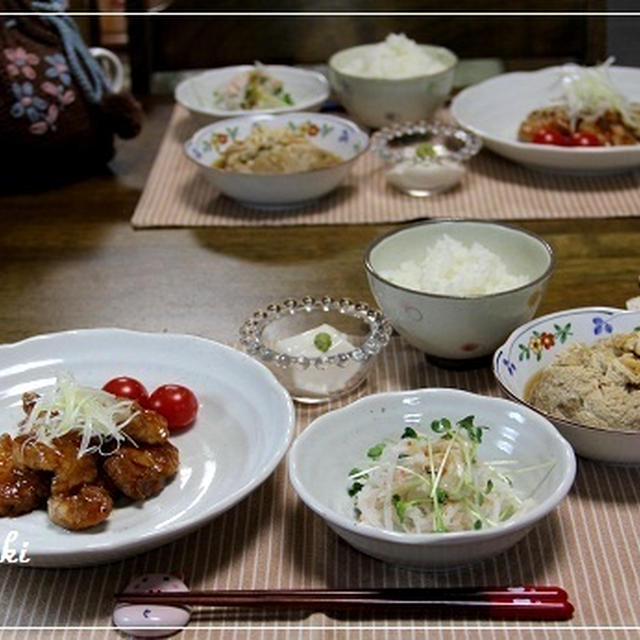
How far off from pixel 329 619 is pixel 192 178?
1227mm

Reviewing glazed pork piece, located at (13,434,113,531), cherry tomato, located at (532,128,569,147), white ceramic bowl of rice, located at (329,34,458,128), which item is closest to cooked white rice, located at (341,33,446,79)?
white ceramic bowl of rice, located at (329,34,458,128)

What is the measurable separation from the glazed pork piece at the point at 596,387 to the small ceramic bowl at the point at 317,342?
0.22m

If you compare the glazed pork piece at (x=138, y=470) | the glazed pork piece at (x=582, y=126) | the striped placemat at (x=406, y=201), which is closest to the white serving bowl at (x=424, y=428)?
the glazed pork piece at (x=138, y=470)

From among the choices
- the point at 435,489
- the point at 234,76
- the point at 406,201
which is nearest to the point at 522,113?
the point at 406,201

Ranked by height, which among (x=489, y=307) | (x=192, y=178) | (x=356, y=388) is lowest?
(x=192, y=178)

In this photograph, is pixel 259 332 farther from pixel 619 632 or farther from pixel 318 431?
pixel 619 632

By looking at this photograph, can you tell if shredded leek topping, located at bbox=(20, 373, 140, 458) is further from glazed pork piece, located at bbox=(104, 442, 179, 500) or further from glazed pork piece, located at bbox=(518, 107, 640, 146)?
glazed pork piece, located at bbox=(518, 107, 640, 146)

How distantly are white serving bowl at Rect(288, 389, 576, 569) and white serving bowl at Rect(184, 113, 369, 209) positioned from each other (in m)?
0.76

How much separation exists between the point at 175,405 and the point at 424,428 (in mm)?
276

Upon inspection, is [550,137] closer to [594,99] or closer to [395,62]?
[594,99]

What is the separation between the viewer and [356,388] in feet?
4.58

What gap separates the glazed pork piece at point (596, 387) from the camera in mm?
1184

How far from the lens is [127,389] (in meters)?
1.29

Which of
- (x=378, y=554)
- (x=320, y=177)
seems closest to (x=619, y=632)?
(x=378, y=554)
